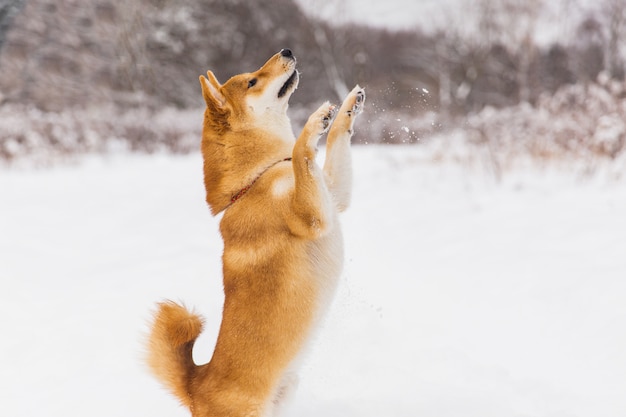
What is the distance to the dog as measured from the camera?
2074 mm

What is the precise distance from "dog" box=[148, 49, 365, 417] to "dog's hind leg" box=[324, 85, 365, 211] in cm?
16

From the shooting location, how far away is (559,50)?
18.7 metres

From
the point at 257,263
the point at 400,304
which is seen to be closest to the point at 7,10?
the point at 257,263

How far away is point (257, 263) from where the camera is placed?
2.17m

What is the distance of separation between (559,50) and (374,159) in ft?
40.5

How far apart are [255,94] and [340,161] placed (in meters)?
0.52

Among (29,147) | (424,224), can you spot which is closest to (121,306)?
(424,224)

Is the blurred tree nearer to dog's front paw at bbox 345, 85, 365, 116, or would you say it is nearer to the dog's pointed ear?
the dog's pointed ear

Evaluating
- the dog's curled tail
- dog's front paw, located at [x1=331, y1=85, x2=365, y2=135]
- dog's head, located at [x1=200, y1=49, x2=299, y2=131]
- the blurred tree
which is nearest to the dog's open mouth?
dog's head, located at [x1=200, y1=49, x2=299, y2=131]

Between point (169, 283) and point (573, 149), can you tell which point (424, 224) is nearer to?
point (573, 149)

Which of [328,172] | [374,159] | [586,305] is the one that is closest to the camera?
[328,172]

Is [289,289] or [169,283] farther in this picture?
[169,283]

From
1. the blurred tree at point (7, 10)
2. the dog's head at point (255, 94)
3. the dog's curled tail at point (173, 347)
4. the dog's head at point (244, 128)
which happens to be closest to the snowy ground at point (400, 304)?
the dog's curled tail at point (173, 347)

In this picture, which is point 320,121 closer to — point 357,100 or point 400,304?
point 357,100
